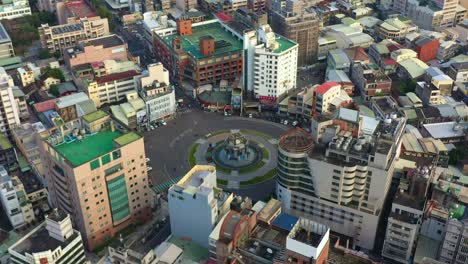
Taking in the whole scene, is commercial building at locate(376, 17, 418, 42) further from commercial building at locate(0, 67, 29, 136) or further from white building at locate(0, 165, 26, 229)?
white building at locate(0, 165, 26, 229)

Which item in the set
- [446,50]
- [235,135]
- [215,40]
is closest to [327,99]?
[235,135]

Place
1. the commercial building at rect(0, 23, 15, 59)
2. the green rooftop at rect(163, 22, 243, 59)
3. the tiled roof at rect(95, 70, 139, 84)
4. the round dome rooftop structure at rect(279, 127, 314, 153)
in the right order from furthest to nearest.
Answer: the commercial building at rect(0, 23, 15, 59) → the green rooftop at rect(163, 22, 243, 59) → the tiled roof at rect(95, 70, 139, 84) → the round dome rooftop structure at rect(279, 127, 314, 153)

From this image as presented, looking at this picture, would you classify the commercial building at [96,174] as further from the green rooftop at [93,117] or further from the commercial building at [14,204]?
the commercial building at [14,204]

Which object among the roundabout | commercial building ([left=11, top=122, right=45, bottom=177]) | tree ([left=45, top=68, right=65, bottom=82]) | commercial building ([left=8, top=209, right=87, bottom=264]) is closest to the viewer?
commercial building ([left=8, top=209, right=87, bottom=264])

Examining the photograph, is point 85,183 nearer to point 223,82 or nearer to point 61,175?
point 61,175

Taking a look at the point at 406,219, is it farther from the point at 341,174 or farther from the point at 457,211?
the point at 341,174

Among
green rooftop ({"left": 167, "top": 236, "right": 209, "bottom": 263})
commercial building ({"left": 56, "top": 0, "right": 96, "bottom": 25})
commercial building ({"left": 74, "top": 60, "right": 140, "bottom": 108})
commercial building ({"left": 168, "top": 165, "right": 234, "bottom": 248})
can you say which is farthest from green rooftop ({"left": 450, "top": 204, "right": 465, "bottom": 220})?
Answer: commercial building ({"left": 56, "top": 0, "right": 96, "bottom": 25})
